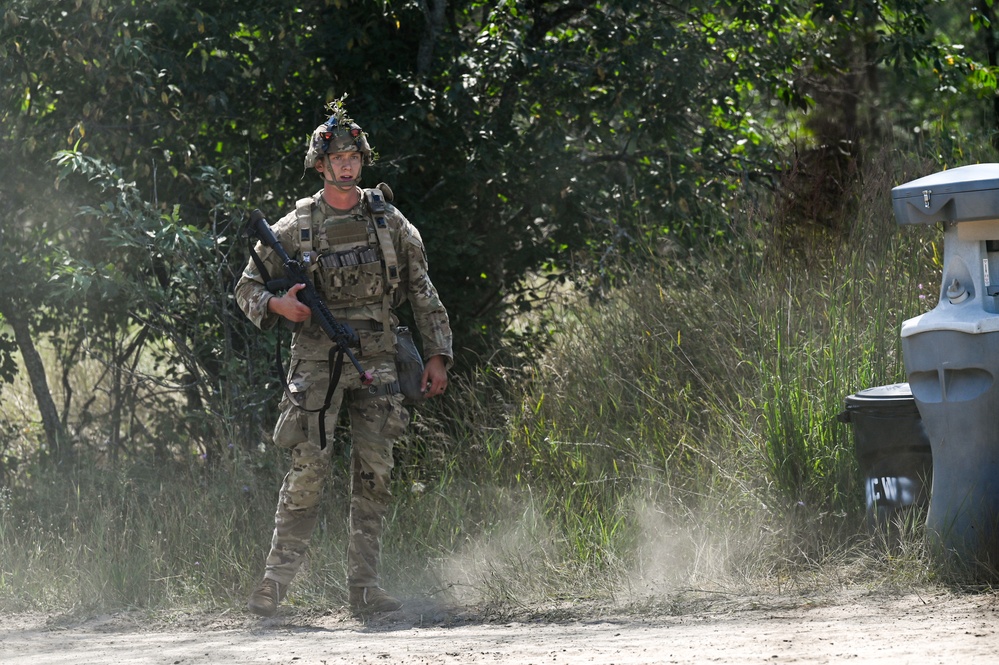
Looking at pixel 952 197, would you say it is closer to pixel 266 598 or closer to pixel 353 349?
pixel 353 349

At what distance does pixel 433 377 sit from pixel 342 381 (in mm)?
422

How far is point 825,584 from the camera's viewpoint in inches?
186

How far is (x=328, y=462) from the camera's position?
16.5ft

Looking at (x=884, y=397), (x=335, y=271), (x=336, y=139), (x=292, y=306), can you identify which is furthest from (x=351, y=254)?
→ (x=884, y=397)

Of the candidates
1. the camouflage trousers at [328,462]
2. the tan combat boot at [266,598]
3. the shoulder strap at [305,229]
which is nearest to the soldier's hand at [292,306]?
the shoulder strap at [305,229]

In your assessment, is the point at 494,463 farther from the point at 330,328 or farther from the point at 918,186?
the point at 918,186

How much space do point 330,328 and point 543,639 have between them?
5.01 feet

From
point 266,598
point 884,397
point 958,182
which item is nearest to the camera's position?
point 958,182

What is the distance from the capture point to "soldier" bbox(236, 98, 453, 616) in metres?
4.93

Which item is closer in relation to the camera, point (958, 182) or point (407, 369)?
point (958, 182)

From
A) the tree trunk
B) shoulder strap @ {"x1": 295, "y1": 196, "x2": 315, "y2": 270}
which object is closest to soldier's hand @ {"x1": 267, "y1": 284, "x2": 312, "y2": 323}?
shoulder strap @ {"x1": 295, "y1": 196, "x2": 315, "y2": 270}

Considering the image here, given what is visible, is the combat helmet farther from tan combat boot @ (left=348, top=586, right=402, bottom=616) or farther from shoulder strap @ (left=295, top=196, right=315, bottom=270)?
tan combat boot @ (left=348, top=586, right=402, bottom=616)

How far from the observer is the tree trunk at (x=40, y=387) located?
752cm

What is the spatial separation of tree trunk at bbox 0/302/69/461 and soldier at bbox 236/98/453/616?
3173 millimetres
